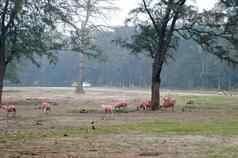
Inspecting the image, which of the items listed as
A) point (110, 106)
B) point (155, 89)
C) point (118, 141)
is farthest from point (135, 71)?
point (118, 141)

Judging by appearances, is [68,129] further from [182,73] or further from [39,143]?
[182,73]

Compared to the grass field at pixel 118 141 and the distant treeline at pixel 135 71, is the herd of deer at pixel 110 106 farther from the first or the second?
the distant treeline at pixel 135 71

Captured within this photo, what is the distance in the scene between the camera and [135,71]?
118 m

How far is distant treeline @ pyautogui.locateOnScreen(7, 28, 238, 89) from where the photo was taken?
9750 centimetres

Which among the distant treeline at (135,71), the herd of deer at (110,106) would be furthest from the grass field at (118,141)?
the distant treeline at (135,71)

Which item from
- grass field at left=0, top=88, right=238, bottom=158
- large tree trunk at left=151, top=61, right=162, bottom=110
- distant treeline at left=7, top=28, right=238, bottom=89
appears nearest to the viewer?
grass field at left=0, top=88, right=238, bottom=158

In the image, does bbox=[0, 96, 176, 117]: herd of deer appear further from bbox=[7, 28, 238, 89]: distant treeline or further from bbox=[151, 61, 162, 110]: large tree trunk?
bbox=[7, 28, 238, 89]: distant treeline

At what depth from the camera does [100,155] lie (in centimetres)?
1238

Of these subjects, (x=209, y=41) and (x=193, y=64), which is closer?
(x=209, y=41)

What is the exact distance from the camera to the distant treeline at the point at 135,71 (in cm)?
9750

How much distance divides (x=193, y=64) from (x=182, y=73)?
11.3 feet

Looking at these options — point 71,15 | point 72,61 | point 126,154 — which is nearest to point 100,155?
point 126,154

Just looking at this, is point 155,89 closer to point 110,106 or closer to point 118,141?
point 110,106

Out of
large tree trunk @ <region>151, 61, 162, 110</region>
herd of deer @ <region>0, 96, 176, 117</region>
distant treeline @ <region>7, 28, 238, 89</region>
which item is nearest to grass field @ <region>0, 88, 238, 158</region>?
herd of deer @ <region>0, 96, 176, 117</region>
